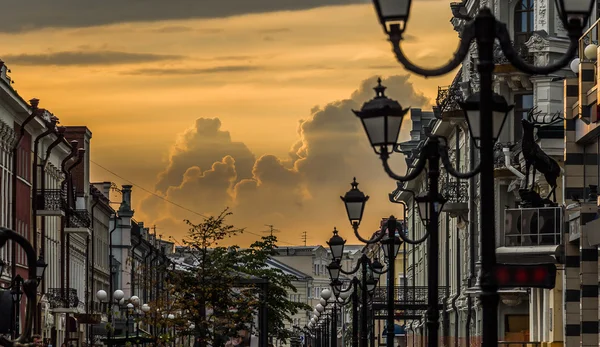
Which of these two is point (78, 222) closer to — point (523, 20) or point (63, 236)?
point (63, 236)

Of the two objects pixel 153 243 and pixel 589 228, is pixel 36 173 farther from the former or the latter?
pixel 153 243

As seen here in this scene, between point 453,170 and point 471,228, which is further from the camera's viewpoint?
point 471,228

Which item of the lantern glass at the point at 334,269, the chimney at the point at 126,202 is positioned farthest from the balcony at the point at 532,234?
the chimney at the point at 126,202

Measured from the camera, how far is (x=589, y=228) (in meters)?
37.1

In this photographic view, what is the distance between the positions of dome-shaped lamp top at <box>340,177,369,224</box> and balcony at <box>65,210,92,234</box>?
172ft

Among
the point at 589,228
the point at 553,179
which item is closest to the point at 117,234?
the point at 553,179

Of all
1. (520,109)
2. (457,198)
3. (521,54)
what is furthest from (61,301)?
(521,54)

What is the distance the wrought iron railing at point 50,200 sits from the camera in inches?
2844

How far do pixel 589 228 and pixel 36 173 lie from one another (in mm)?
40167

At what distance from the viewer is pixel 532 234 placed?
46.0m

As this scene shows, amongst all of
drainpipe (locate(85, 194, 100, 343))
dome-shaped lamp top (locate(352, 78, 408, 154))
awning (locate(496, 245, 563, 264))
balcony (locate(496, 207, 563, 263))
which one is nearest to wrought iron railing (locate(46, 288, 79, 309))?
drainpipe (locate(85, 194, 100, 343))

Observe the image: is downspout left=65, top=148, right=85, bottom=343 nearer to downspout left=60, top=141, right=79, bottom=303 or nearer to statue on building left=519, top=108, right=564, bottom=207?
downspout left=60, top=141, right=79, bottom=303

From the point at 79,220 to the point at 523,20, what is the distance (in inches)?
1276

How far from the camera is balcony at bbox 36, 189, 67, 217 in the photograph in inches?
2817
